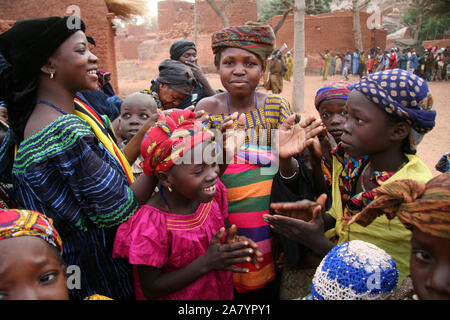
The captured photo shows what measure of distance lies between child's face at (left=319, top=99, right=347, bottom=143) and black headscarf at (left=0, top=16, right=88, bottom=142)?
1778 millimetres

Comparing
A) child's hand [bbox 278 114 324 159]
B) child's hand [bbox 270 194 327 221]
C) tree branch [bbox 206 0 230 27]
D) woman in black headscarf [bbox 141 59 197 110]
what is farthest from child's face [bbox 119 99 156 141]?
tree branch [bbox 206 0 230 27]

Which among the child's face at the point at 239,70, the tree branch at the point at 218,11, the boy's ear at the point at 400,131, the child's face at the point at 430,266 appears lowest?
the child's face at the point at 430,266

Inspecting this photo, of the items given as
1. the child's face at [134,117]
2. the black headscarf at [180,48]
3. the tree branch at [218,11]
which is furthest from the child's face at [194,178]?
the tree branch at [218,11]

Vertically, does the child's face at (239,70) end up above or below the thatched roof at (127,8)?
below

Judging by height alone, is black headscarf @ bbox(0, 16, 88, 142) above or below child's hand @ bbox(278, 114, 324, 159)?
above

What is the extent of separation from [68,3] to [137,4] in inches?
67.4

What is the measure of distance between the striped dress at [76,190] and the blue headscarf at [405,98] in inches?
56.6

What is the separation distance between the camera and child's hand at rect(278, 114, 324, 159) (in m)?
1.95

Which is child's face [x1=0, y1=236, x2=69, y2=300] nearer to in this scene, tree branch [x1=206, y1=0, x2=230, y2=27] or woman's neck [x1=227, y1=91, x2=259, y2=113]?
woman's neck [x1=227, y1=91, x2=259, y2=113]

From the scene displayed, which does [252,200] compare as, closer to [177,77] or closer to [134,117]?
[134,117]

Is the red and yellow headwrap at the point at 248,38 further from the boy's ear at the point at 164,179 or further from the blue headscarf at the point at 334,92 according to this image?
the boy's ear at the point at 164,179

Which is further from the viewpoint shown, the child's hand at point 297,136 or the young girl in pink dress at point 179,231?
the child's hand at point 297,136

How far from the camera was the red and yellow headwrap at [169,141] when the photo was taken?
1.71 meters

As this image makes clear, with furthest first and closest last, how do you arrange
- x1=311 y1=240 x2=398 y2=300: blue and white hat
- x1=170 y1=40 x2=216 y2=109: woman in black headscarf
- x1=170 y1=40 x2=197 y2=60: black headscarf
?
x1=170 y1=40 x2=197 y2=60: black headscarf, x1=170 y1=40 x2=216 y2=109: woman in black headscarf, x1=311 y1=240 x2=398 y2=300: blue and white hat
